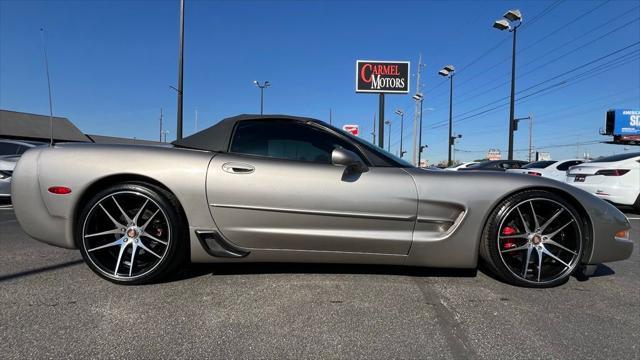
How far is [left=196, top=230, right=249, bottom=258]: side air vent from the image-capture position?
246cm

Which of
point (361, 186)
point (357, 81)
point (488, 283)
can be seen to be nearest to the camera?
point (361, 186)

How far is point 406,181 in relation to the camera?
2.45m

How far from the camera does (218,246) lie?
2.47 meters

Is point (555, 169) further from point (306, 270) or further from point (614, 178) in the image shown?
point (306, 270)

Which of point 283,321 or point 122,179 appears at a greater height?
point 122,179

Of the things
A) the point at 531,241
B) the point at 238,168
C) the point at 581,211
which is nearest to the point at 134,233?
the point at 238,168

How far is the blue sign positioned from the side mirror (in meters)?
45.2

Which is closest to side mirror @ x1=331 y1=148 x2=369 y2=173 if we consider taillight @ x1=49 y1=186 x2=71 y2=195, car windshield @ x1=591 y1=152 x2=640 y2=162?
taillight @ x1=49 y1=186 x2=71 y2=195

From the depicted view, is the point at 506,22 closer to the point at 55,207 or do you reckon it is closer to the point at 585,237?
the point at 585,237

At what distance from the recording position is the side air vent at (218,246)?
8.08 ft

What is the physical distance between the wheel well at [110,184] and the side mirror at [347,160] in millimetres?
1146

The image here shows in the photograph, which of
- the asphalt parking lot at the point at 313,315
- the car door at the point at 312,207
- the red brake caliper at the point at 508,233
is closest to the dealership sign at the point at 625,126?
the asphalt parking lot at the point at 313,315

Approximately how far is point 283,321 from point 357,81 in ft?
38.1

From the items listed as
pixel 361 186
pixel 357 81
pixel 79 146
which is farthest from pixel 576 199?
pixel 357 81
